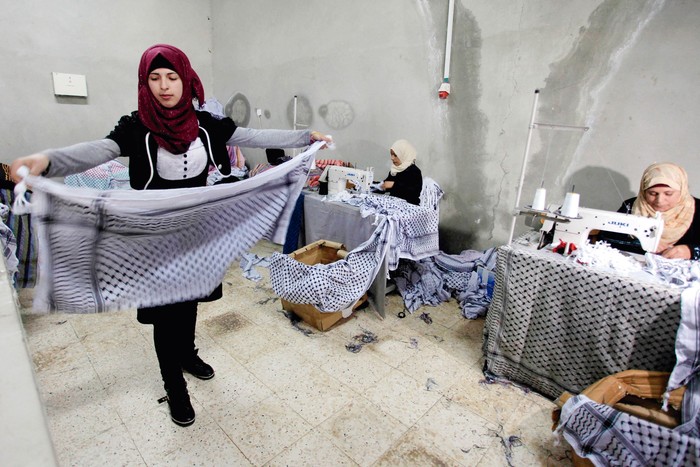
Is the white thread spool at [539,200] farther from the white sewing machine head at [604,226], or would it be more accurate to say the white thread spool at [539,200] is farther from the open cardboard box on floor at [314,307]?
the open cardboard box on floor at [314,307]

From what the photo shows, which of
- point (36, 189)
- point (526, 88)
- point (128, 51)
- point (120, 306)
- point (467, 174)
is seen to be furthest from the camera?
point (128, 51)

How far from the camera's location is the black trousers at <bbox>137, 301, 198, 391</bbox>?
1.38 meters

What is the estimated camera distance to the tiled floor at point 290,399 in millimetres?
1459

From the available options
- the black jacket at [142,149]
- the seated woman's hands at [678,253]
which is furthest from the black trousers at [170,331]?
the seated woman's hands at [678,253]

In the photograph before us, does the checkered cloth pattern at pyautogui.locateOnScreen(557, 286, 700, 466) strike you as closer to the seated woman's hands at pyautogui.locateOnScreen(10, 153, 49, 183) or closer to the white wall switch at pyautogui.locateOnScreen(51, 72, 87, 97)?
the seated woman's hands at pyautogui.locateOnScreen(10, 153, 49, 183)

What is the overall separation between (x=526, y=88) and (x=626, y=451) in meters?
2.25

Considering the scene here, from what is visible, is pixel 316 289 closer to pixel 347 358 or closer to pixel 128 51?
pixel 347 358

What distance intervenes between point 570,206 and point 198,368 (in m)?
1.94

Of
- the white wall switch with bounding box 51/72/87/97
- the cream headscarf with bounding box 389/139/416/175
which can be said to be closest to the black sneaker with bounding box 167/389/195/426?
the cream headscarf with bounding box 389/139/416/175

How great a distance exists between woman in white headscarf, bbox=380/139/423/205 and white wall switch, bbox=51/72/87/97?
3587 millimetres

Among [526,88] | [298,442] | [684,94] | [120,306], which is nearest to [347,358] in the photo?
[298,442]

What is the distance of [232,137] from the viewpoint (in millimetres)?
1448

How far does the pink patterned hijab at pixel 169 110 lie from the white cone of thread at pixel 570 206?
158cm

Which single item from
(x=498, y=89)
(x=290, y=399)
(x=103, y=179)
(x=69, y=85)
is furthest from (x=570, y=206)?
Answer: (x=69, y=85)
